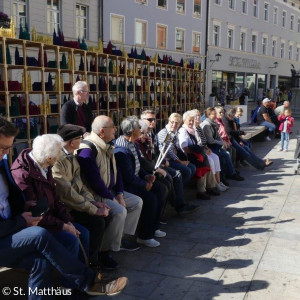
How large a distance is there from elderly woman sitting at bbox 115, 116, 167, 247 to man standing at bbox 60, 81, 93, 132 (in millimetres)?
1224

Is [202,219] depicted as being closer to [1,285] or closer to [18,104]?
[1,285]

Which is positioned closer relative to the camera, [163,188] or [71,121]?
[163,188]

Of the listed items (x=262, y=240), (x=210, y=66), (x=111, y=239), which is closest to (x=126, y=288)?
(x=111, y=239)

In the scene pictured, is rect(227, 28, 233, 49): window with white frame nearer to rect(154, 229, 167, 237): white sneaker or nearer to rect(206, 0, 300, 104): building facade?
rect(206, 0, 300, 104): building facade

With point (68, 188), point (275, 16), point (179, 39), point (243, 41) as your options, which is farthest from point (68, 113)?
point (275, 16)

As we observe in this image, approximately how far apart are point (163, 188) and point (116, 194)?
76 cm

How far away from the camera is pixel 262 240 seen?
4.73m

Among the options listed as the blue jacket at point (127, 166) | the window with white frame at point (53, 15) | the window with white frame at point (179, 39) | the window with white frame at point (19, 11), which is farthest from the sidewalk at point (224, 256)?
the window with white frame at point (179, 39)

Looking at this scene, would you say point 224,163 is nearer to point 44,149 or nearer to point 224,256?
point 224,256

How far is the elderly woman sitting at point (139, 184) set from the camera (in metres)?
4.56

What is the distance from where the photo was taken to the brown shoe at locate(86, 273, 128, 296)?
10.6ft

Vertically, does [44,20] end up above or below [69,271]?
above

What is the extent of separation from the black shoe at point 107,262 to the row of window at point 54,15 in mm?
13537

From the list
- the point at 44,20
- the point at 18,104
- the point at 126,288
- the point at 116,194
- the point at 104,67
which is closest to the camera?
the point at 126,288
